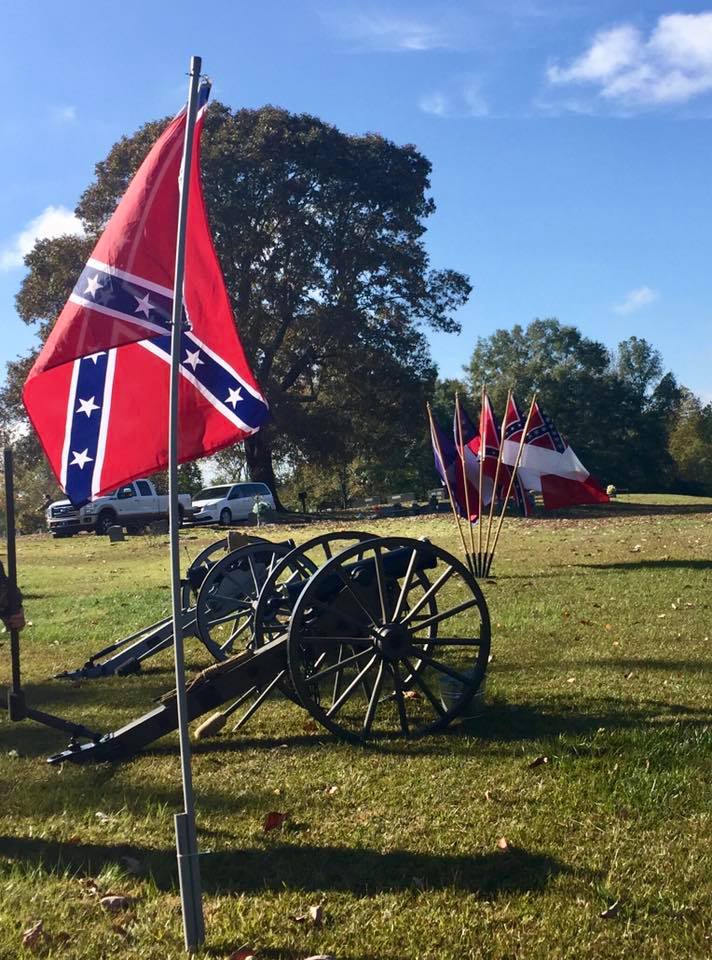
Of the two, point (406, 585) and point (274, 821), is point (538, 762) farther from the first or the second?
point (274, 821)

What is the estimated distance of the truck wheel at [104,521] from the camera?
30.8m

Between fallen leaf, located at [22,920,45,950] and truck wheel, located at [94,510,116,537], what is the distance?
28.4 meters

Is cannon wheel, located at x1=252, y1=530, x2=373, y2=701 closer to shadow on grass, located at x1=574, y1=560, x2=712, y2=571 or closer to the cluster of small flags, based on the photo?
the cluster of small flags

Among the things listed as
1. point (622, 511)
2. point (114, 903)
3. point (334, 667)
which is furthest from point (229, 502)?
point (114, 903)

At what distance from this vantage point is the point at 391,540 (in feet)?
18.4

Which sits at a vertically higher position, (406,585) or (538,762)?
(406,585)

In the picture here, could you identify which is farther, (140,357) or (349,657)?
(349,657)

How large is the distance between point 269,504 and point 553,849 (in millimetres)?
30875

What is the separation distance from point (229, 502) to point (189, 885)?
101ft

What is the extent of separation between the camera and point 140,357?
523 cm

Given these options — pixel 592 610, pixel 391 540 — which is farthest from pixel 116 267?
pixel 592 610

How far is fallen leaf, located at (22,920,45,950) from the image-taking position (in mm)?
3212

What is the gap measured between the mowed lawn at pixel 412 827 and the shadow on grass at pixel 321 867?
0.01m

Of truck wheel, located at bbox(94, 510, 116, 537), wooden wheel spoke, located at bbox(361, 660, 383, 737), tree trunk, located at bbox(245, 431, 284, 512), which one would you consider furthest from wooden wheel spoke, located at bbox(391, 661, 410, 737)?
tree trunk, located at bbox(245, 431, 284, 512)
